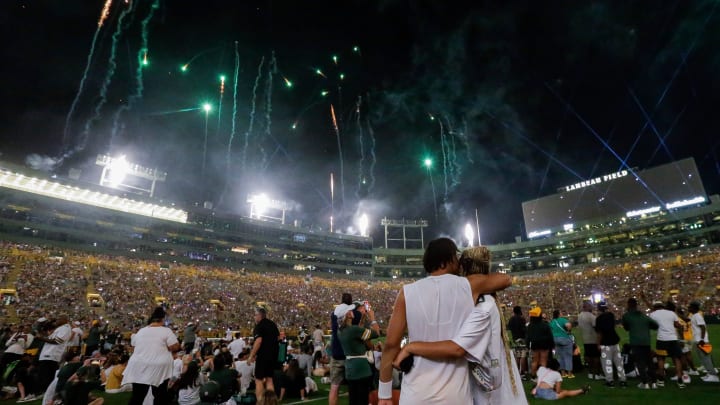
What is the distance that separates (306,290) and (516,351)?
4832 centimetres

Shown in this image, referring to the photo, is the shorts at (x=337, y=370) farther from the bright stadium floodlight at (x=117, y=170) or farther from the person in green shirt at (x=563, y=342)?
the bright stadium floodlight at (x=117, y=170)

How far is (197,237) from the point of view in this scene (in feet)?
230

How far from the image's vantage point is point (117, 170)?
62.0m

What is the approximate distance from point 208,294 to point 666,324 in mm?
44120

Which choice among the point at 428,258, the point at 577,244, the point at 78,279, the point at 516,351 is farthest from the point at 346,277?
the point at 428,258

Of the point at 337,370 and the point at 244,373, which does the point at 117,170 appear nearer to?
the point at 244,373

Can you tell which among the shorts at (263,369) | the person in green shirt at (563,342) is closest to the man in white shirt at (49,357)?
the shorts at (263,369)

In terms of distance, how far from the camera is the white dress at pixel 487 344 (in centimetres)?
210

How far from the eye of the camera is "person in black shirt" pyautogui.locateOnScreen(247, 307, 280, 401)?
6.91m

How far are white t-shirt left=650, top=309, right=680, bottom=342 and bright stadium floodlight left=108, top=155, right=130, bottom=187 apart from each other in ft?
238

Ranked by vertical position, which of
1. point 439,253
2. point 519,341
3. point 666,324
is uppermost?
point 439,253

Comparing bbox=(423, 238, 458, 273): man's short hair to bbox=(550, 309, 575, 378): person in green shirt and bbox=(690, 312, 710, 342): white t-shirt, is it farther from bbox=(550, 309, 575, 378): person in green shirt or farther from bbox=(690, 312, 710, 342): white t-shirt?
bbox=(690, 312, 710, 342): white t-shirt

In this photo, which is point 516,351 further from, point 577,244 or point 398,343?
point 577,244

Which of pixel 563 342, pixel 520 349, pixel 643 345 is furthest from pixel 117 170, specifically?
pixel 643 345
